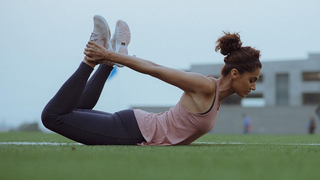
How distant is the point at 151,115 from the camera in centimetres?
392

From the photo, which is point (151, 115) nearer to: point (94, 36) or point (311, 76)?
point (94, 36)

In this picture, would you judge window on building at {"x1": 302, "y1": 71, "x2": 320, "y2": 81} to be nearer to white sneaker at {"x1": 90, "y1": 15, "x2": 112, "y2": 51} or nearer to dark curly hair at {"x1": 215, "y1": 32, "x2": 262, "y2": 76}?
dark curly hair at {"x1": 215, "y1": 32, "x2": 262, "y2": 76}

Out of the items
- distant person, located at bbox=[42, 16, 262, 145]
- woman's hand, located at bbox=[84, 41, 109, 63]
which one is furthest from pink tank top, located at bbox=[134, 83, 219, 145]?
woman's hand, located at bbox=[84, 41, 109, 63]

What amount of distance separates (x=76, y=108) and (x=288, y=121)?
35217 millimetres

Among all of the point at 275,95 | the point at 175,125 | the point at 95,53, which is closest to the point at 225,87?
the point at 175,125

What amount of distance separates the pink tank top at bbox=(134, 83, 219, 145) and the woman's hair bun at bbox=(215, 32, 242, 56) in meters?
0.34

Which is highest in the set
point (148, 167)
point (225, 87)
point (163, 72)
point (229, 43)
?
point (229, 43)

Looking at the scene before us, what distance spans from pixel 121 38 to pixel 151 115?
2.91 ft

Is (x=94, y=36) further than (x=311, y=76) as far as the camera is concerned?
No

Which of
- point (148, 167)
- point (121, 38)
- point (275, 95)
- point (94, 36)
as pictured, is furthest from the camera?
point (275, 95)

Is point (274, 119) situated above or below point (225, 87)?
below

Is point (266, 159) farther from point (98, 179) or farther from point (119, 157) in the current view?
point (98, 179)

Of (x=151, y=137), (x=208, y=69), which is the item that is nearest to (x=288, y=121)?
(x=208, y=69)

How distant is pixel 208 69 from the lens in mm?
45094
